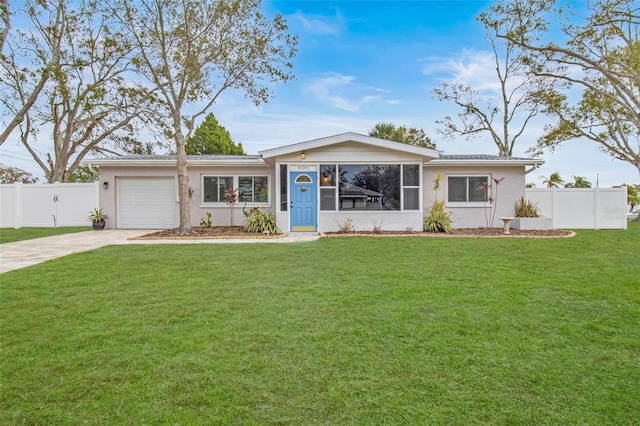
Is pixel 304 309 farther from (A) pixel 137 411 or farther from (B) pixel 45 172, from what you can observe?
(B) pixel 45 172

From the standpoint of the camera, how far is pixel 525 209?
13.3m

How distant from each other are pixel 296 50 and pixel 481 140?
16595mm

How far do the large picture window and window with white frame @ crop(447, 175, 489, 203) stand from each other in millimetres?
2304

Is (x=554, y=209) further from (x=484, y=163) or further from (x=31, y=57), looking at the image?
(x=31, y=57)

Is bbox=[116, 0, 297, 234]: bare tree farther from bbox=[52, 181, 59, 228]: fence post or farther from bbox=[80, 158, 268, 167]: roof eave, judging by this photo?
bbox=[52, 181, 59, 228]: fence post

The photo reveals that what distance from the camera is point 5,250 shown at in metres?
8.93

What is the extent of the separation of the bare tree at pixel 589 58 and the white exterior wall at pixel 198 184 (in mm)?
10042

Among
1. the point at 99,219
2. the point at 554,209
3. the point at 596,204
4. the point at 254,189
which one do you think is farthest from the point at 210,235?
the point at 596,204

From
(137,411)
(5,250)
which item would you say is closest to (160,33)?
(5,250)

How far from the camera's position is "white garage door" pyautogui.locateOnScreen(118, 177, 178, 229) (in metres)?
14.3

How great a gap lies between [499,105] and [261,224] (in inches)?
751

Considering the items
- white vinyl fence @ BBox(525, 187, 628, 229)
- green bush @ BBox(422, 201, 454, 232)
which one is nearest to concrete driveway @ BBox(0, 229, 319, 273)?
green bush @ BBox(422, 201, 454, 232)

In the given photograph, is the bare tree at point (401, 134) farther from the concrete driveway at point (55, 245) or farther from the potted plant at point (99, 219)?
the potted plant at point (99, 219)

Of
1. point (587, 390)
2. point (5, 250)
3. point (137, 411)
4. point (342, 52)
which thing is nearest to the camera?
point (137, 411)
